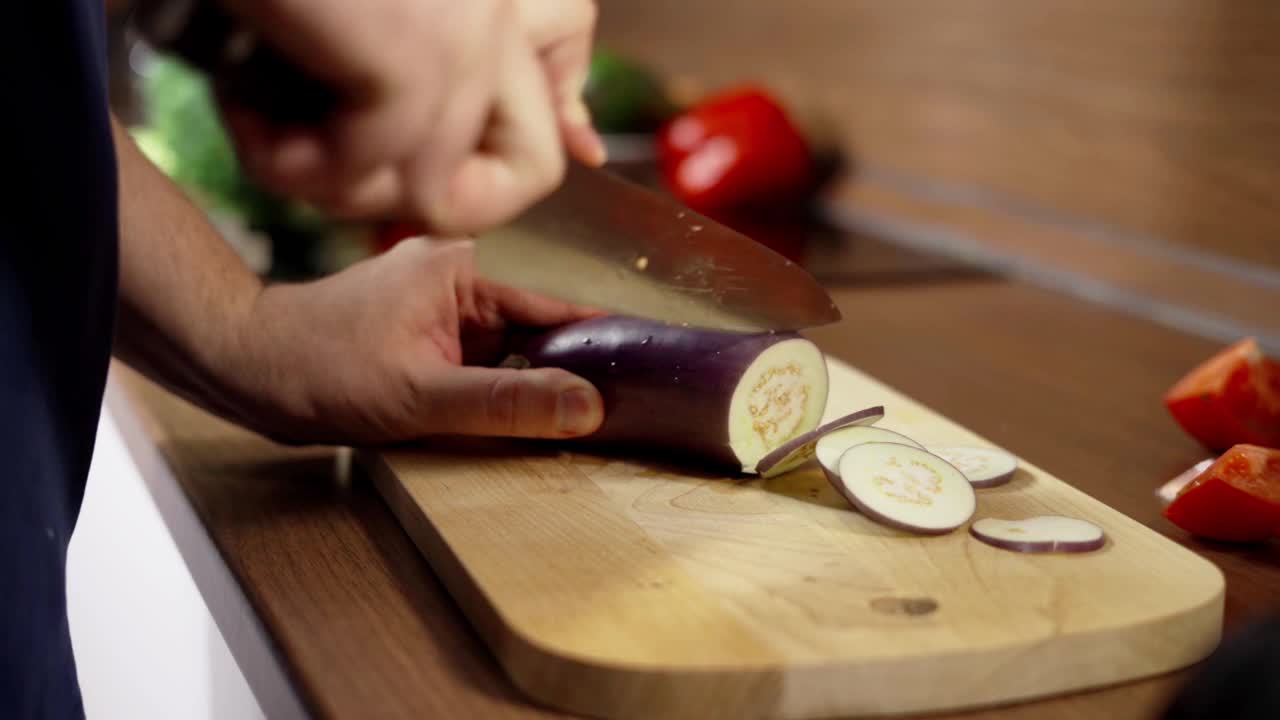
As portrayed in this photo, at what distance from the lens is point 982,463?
1042 mm

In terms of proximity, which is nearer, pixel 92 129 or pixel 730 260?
pixel 92 129

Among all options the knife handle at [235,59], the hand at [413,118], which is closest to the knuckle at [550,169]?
the hand at [413,118]

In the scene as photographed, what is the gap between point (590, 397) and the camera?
1061 millimetres

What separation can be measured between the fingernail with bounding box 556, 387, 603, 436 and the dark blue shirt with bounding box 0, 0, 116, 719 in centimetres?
35

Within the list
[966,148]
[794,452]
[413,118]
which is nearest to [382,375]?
[794,452]

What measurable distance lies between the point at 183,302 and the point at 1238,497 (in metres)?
0.83

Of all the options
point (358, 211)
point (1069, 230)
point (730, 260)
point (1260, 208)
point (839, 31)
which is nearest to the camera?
point (358, 211)

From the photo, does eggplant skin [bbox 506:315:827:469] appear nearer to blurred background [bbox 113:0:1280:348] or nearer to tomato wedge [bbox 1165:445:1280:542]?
Answer: tomato wedge [bbox 1165:445:1280:542]

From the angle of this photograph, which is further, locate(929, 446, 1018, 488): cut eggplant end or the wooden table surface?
locate(929, 446, 1018, 488): cut eggplant end

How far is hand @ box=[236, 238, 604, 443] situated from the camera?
106 cm

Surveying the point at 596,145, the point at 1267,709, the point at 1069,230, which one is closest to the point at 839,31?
the point at 1069,230

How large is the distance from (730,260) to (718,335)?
0.06m

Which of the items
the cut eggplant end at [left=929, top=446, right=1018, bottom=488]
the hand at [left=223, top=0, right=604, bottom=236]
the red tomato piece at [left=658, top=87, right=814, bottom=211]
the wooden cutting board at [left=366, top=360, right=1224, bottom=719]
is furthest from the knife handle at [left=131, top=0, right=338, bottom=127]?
the red tomato piece at [left=658, top=87, right=814, bottom=211]

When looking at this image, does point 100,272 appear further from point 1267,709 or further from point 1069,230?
point 1069,230
